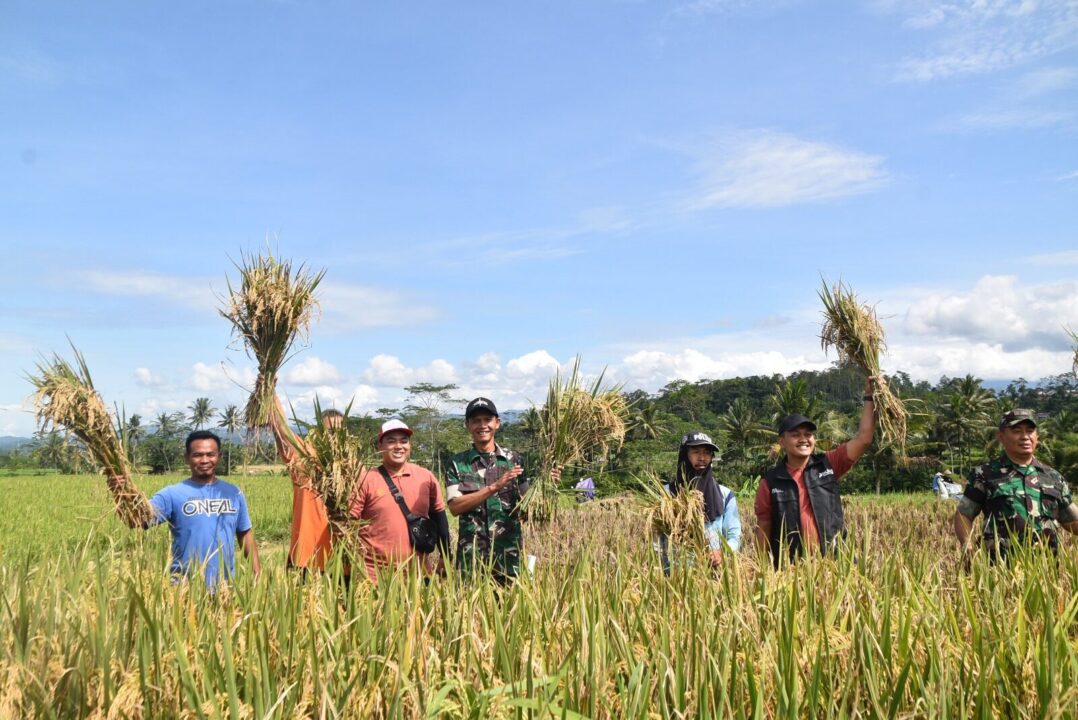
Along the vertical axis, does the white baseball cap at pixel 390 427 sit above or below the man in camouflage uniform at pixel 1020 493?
above

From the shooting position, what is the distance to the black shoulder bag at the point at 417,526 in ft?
→ 12.5

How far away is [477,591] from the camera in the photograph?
2.53 m

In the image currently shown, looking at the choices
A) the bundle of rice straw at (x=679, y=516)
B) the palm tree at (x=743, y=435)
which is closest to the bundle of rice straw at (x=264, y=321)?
the bundle of rice straw at (x=679, y=516)

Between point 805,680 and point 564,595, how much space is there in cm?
86

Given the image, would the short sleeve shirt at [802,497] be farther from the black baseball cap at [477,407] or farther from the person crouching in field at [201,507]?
the person crouching in field at [201,507]

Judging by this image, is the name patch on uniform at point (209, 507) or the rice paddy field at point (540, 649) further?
the name patch on uniform at point (209, 507)

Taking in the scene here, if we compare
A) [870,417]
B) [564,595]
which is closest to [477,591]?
[564,595]

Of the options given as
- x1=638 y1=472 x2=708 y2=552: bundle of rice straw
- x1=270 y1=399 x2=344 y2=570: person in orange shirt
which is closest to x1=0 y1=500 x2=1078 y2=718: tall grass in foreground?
x1=638 y1=472 x2=708 y2=552: bundle of rice straw

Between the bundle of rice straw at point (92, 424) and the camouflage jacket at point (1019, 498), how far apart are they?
13.2ft

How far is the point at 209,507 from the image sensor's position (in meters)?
3.85

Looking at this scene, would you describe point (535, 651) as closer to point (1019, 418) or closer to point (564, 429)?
point (564, 429)

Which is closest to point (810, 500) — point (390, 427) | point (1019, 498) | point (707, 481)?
point (707, 481)

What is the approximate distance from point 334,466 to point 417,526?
941mm

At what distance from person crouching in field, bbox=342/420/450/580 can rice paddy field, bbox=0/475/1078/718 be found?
1.03 meters
